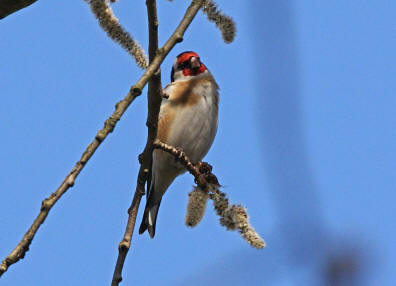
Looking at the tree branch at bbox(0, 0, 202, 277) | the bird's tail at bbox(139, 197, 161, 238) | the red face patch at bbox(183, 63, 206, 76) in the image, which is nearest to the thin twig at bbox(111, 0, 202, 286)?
the tree branch at bbox(0, 0, 202, 277)

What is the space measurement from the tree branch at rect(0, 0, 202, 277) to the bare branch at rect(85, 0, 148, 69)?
272 mm

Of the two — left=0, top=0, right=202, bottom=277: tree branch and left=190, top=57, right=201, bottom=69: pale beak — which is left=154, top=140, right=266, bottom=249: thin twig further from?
left=190, top=57, right=201, bottom=69: pale beak

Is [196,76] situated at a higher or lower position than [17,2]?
higher

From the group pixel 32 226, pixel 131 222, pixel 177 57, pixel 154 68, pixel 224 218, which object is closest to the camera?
pixel 32 226

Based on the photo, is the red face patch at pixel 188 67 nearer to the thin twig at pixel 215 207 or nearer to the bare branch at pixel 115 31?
the thin twig at pixel 215 207

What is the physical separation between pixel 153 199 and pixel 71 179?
318 centimetres

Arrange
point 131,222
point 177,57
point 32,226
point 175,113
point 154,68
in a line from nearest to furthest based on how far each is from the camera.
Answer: point 32,226, point 154,68, point 131,222, point 175,113, point 177,57

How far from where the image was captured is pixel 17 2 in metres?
2.09

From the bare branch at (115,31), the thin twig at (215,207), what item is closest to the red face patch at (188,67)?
the thin twig at (215,207)

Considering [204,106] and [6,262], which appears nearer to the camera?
[6,262]

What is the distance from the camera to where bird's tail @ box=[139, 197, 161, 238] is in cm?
445

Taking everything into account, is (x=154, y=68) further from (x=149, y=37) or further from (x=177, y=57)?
(x=177, y=57)

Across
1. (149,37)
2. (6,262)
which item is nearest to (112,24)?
(149,37)

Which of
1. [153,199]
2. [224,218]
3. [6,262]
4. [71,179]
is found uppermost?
[153,199]
